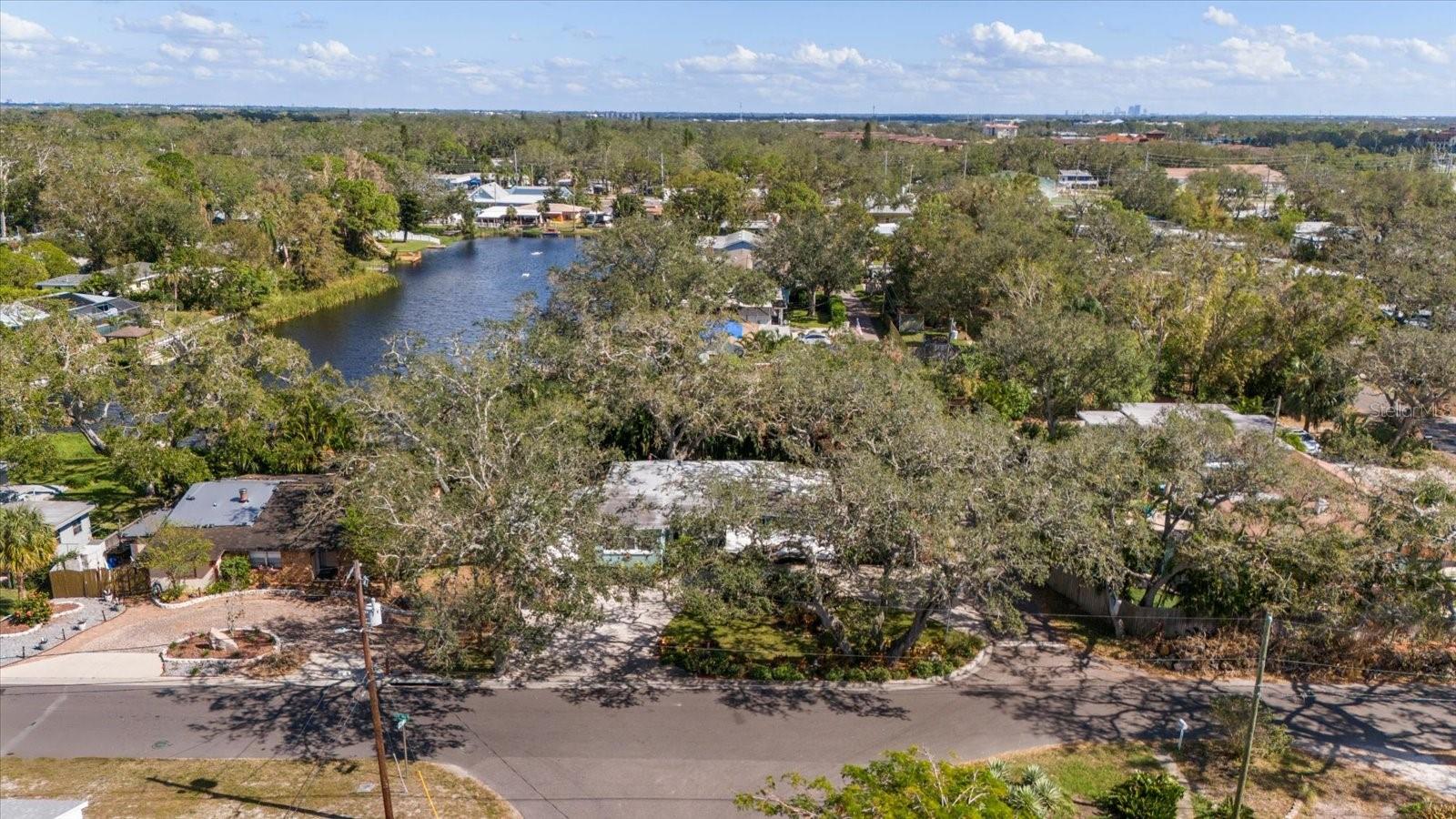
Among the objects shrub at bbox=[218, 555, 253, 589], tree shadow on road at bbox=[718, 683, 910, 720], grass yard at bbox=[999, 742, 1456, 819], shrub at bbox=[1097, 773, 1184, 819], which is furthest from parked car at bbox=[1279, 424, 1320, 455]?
shrub at bbox=[218, 555, 253, 589]

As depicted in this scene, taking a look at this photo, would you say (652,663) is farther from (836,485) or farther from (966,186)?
(966,186)

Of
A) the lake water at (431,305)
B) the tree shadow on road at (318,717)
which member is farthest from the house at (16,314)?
the tree shadow on road at (318,717)

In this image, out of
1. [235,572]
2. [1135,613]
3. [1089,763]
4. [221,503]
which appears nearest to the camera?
[1089,763]

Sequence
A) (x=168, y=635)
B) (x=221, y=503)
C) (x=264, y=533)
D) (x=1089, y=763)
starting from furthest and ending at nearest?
(x=221, y=503)
(x=264, y=533)
(x=168, y=635)
(x=1089, y=763)

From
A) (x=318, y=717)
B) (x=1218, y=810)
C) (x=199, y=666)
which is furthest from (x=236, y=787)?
(x=1218, y=810)

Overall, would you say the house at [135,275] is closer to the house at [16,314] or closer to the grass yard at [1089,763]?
the house at [16,314]

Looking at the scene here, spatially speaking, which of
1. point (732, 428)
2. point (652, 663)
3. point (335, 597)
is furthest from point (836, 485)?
point (335, 597)

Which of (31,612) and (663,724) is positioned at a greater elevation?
(31,612)

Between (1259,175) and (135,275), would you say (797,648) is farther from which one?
(1259,175)
